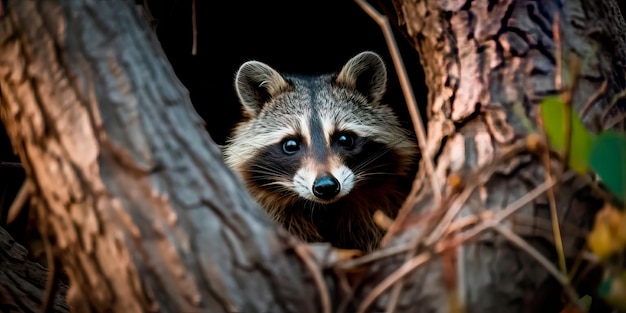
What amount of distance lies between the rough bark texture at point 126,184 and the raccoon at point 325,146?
157 centimetres

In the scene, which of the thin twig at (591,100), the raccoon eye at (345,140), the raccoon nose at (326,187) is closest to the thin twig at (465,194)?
the thin twig at (591,100)

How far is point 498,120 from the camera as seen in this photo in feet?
7.26

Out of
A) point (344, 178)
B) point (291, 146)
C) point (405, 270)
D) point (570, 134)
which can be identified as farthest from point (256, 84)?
point (570, 134)

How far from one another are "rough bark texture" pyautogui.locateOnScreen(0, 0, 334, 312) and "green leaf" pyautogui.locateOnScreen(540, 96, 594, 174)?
0.70 metres

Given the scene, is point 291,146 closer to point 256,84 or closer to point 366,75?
point 256,84

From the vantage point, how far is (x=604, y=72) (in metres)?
2.35

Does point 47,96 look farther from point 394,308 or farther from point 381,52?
point 381,52

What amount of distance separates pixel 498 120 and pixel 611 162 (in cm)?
67

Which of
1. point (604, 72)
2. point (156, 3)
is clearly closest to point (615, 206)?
point (604, 72)

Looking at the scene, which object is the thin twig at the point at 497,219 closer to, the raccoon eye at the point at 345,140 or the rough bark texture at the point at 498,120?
the rough bark texture at the point at 498,120

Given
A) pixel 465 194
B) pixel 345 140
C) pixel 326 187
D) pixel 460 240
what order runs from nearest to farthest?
pixel 460 240, pixel 465 194, pixel 326 187, pixel 345 140

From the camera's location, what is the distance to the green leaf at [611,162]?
5.10ft

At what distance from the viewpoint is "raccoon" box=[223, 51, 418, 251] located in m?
3.78

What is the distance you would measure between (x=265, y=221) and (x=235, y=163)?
6.60 feet
